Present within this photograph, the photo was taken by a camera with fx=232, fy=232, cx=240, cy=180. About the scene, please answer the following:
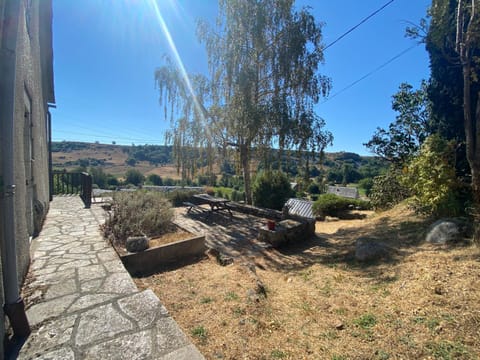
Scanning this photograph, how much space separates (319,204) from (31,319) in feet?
36.7

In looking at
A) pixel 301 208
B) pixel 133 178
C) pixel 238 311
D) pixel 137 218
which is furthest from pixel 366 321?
pixel 133 178

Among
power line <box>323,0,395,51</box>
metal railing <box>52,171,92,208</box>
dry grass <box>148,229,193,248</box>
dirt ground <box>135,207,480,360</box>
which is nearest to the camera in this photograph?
dirt ground <box>135,207,480,360</box>

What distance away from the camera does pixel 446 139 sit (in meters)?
5.86

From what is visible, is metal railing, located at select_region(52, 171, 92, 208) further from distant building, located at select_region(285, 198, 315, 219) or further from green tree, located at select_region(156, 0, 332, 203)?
distant building, located at select_region(285, 198, 315, 219)

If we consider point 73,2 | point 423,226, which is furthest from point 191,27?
point 423,226

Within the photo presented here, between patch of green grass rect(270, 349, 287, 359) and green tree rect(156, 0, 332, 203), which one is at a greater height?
green tree rect(156, 0, 332, 203)

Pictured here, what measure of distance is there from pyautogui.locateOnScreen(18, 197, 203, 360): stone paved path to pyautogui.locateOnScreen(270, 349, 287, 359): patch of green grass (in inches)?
25.1

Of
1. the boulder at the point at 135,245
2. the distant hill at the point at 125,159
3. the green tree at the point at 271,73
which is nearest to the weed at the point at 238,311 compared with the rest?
the boulder at the point at 135,245

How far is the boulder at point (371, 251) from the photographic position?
12.8 ft

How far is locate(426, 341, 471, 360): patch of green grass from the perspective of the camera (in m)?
1.70

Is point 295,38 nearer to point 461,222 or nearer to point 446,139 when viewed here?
point 446,139

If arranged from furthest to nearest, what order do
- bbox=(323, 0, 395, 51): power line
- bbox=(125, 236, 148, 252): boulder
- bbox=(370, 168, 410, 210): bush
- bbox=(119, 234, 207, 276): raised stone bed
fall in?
bbox=(370, 168, 410, 210): bush < bbox=(323, 0, 395, 51): power line < bbox=(125, 236, 148, 252): boulder < bbox=(119, 234, 207, 276): raised stone bed

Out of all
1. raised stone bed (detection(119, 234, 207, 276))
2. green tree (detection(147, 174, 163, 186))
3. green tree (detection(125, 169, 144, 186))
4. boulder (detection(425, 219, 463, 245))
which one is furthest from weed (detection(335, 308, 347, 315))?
green tree (detection(147, 174, 163, 186))

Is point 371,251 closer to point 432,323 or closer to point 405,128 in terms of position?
point 432,323
